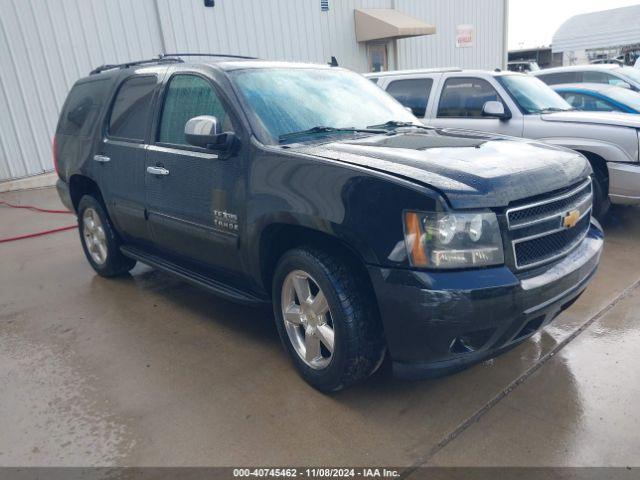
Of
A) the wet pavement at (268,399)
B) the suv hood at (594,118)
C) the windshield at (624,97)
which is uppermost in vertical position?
the suv hood at (594,118)

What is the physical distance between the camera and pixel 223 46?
37.3 feet

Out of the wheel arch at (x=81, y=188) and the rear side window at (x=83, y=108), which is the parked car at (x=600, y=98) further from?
the wheel arch at (x=81, y=188)

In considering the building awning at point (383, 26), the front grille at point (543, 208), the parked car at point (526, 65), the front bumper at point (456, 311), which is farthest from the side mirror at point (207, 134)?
the parked car at point (526, 65)

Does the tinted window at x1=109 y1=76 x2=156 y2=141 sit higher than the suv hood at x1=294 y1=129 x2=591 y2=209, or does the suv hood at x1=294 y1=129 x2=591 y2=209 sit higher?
the tinted window at x1=109 y1=76 x2=156 y2=141

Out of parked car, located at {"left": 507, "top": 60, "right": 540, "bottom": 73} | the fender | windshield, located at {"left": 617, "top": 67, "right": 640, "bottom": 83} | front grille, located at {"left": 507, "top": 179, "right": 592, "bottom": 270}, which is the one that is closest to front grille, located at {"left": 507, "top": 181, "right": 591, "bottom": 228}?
front grille, located at {"left": 507, "top": 179, "right": 592, "bottom": 270}

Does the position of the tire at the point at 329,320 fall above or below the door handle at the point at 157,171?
below

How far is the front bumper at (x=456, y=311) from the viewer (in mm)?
2289

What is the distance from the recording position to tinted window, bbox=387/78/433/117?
22.0 ft

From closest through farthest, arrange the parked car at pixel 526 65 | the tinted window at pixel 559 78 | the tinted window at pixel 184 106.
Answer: the tinted window at pixel 184 106, the tinted window at pixel 559 78, the parked car at pixel 526 65

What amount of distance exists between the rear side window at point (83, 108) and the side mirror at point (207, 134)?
195cm

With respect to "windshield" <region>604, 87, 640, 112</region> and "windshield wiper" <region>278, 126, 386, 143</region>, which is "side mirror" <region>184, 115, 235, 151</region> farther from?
"windshield" <region>604, 87, 640, 112</region>

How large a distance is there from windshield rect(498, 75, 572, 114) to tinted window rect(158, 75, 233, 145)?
159 inches

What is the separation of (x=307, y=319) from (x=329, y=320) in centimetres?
15

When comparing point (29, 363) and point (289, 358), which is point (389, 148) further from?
point (29, 363)
